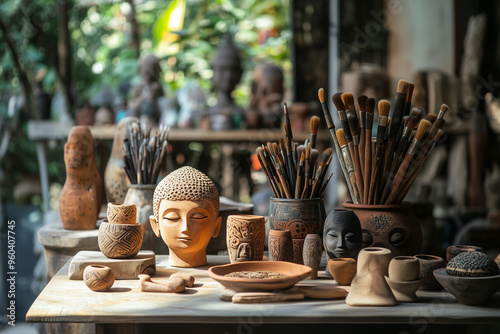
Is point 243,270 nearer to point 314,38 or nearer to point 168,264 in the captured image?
point 168,264

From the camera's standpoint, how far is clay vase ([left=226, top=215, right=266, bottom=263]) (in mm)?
1505

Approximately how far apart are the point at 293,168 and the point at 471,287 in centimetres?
61

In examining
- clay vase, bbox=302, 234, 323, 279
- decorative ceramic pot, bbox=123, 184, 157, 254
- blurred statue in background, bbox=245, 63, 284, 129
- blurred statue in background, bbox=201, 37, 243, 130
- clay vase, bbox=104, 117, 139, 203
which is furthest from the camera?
blurred statue in background, bbox=201, 37, 243, 130

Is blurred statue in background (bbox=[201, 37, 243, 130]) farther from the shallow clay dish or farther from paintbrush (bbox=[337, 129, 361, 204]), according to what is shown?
the shallow clay dish

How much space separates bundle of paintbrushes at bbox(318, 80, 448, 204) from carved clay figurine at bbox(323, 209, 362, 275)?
0.51 feet

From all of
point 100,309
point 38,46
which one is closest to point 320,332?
point 100,309

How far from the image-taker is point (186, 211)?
1.55 metres

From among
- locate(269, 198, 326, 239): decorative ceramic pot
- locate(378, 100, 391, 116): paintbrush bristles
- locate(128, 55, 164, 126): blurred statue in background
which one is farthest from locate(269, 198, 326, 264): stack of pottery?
locate(128, 55, 164, 126): blurred statue in background

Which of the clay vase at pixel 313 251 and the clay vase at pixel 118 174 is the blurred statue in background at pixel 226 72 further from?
the clay vase at pixel 313 251

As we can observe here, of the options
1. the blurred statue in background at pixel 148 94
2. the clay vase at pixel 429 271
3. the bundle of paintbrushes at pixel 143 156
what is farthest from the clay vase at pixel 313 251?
the blurred statue in background at pixel 148 94

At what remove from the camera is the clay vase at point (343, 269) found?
1.40 meters

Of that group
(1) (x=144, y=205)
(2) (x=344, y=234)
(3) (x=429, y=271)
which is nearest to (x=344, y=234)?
(2) (x=344, y=234)

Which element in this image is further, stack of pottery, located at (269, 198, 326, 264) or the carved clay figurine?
stack of pottery, located at (269, 198, 326, 264)

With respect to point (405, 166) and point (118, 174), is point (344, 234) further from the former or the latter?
point (118, 174)
